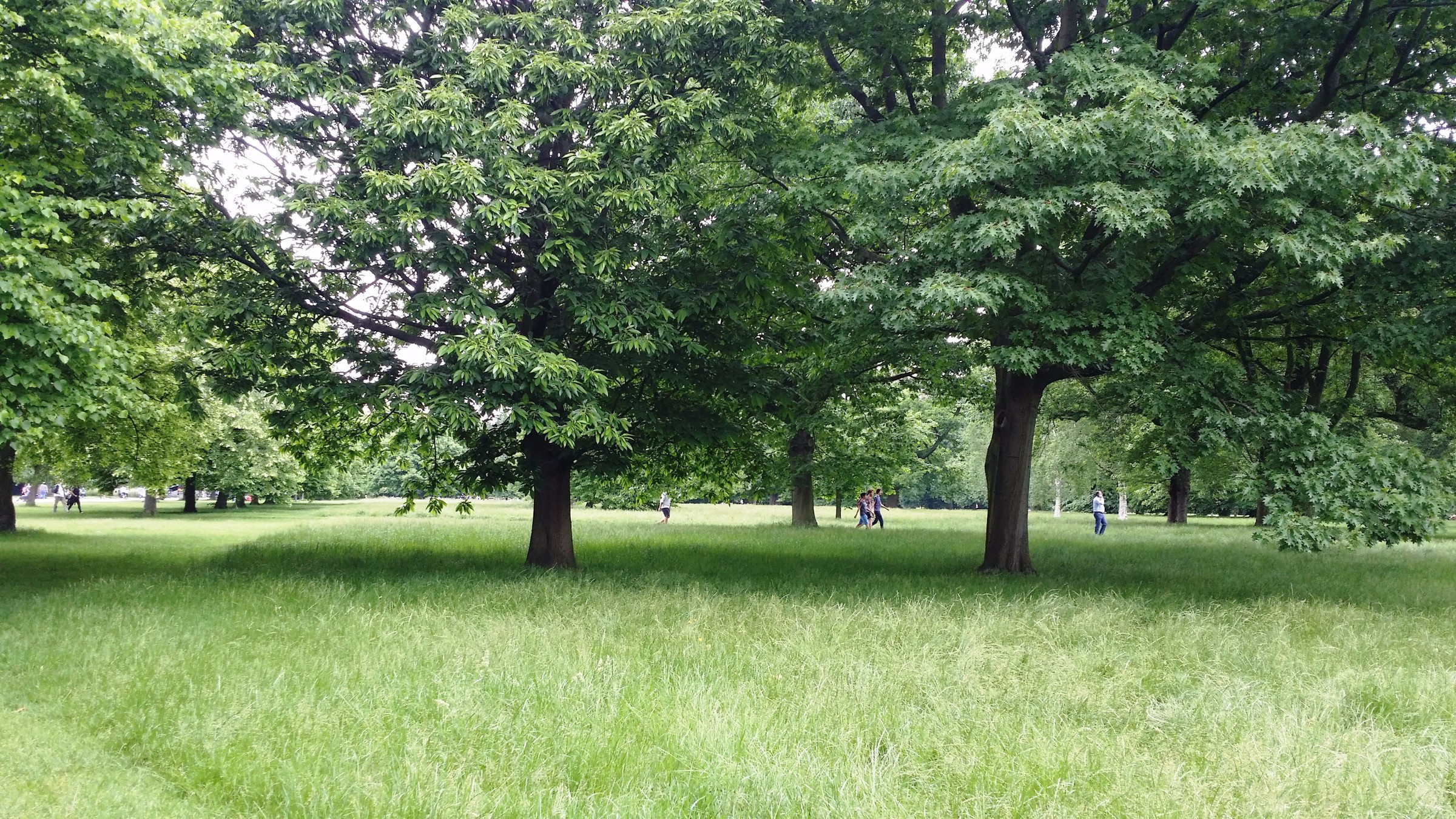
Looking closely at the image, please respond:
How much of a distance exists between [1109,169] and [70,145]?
12.1 meters

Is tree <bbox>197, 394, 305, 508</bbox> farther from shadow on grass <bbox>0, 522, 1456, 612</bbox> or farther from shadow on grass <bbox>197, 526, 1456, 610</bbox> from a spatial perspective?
shadow on grass <bbox>197, 526, 1456, 610</bbox>

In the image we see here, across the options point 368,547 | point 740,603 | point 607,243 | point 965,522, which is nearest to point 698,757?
point 740,603

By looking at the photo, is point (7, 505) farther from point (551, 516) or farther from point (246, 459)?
point (551, 516)

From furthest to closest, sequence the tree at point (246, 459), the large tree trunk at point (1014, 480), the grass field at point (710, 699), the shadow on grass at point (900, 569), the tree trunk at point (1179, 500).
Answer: the tree trunk at point (1179, 500)
the tree at point (246, 459)
the large tree trunk at point (1014, 480)
the shadow on grass at point (900, 569)
the grass field at point (710, 699)

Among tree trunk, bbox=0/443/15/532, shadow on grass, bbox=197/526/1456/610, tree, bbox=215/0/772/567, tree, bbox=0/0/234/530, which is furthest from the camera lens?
tree trunk, bbox=0/443/15/532

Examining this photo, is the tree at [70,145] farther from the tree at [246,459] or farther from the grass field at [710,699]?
the tree at [246,459]

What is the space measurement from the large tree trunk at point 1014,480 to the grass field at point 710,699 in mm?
2020

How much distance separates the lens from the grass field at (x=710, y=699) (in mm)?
4160

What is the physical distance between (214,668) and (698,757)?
4.17 meters

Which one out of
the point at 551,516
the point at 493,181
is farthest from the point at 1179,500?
the point at 493,181

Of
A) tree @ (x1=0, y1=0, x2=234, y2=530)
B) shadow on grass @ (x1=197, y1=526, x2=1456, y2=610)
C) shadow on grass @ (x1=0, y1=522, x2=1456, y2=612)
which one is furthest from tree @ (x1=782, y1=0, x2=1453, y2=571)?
tree @ (x1=0, y1=0, x2=234, y2=530)

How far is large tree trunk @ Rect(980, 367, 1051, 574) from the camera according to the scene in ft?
45.8

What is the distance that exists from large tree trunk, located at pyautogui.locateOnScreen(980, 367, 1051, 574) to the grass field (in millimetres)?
2020

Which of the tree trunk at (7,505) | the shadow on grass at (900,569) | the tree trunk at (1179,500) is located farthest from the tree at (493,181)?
the tree trunk at (1179,500)
